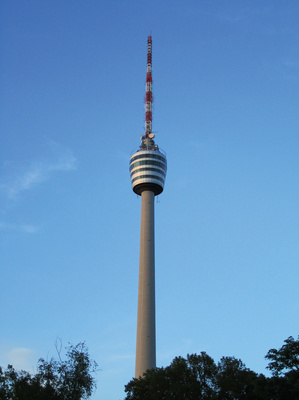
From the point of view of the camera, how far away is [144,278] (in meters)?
116

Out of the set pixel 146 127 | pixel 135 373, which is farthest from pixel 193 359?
pixel 146 127

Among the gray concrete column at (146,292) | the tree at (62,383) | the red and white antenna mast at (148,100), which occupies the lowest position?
the tree at (62,383)

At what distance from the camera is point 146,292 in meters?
114

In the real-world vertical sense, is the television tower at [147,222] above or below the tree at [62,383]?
above

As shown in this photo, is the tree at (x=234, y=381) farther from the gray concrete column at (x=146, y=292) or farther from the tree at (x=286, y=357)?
the gray concrete column at (x=146, y=292)

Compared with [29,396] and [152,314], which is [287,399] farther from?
[152,314]

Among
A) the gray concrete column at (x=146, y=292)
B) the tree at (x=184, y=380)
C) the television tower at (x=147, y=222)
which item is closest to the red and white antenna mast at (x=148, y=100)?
the television tower at (x=147, y=222)

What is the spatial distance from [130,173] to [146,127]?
16006 millimetres

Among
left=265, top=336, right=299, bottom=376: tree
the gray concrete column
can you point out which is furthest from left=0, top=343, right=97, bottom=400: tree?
the gray concrete column

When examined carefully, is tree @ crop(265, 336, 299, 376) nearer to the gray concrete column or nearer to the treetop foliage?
the treetop foliage

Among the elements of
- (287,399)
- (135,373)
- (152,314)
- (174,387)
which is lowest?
(287,399)

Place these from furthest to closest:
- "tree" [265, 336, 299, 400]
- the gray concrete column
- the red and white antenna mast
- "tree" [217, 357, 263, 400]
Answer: the red and white antenna mast < the gray concrete column < "tree" [217, 357, 263, 400] < "tree" [265, 336, 299, 400]

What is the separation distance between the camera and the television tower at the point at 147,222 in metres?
108

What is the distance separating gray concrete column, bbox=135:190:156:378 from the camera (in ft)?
350
